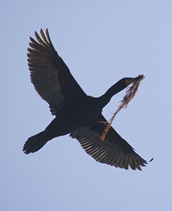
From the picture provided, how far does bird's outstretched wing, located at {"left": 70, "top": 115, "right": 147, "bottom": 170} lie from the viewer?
1109cm

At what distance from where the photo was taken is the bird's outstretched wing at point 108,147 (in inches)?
436

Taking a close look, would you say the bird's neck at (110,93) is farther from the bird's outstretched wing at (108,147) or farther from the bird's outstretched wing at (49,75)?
the bird's outstretched wing at (108,147)

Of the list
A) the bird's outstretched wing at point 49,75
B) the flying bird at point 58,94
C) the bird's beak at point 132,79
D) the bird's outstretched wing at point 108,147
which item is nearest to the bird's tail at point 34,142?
the flying bird at point 58,94

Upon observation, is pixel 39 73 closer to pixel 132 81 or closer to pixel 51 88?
pixel 51 88

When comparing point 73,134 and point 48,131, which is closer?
point 48,131

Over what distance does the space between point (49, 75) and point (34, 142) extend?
1333 mm

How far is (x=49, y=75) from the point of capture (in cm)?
1017

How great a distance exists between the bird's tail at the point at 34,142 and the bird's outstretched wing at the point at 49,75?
754 millimetres

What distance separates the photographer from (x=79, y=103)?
10.1m

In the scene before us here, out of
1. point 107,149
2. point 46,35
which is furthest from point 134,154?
point 46,35

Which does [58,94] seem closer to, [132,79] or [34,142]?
[34,142]

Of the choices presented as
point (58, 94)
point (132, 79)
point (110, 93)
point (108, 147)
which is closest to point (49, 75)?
point (58, 94)

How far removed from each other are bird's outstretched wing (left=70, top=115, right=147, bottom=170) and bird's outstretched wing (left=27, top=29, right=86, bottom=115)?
108 cm

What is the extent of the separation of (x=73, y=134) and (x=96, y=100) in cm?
125
